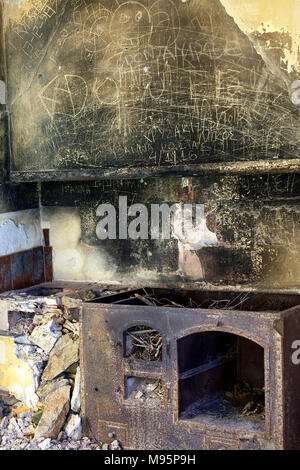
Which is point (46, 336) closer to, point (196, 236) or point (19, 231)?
point (19, 231)

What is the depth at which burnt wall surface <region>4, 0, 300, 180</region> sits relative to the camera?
187 inches

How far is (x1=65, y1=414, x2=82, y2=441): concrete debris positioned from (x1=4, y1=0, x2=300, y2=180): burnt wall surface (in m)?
2.14

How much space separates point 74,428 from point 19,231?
2.07m

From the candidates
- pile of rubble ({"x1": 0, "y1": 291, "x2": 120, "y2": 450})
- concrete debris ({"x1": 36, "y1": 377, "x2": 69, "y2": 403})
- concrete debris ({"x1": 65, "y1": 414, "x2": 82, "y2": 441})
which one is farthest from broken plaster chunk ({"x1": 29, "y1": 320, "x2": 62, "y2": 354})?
concrete debris ({"x1": 65, "y1": 414, "x2": 82, "y2": 441})

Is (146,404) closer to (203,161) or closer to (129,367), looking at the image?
(129,367)

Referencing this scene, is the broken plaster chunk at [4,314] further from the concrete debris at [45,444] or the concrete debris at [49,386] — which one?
the concrete debris at [45,444]

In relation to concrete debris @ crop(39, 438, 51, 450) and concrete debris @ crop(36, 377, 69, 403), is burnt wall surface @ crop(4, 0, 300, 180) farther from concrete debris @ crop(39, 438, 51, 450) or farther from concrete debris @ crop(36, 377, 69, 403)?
concrete debris @ crop(39, 438, 51, 450)

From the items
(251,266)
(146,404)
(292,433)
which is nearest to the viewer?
(292,433)

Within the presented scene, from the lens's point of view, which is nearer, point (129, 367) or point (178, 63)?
point (129, 367)

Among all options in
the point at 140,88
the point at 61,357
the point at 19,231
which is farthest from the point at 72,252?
the point at 140,88

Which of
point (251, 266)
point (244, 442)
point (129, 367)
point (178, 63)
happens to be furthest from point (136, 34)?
point (244, 442)

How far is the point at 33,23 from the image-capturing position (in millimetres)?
5578

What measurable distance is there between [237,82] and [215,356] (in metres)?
Result: 2.24

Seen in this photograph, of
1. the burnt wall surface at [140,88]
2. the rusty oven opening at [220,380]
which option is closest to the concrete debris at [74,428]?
the rusty oven opening at [220,380]
